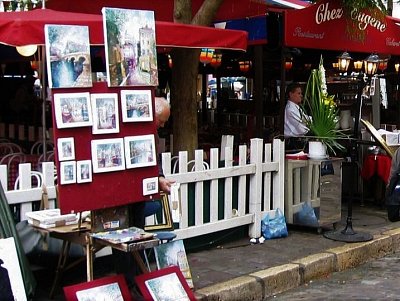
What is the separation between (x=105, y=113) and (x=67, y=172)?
467mm

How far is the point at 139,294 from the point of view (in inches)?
178

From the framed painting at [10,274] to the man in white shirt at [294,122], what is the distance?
4299 millimetres

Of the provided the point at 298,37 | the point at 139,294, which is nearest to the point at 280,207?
the point at 298,37

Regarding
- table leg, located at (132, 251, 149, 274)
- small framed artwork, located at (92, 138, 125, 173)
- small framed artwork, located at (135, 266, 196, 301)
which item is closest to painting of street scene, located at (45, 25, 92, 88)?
small framed artwork, located at (92, 138, 125, 173)

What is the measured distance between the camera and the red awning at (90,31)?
14.3ft

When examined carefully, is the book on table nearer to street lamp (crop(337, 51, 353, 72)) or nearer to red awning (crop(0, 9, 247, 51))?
red awning (crop(0, 9, 247, 51))

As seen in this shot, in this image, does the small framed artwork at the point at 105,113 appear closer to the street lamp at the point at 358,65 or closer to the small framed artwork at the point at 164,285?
the small framed artwork at the point at 164,285

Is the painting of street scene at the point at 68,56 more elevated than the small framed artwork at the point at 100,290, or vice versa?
the painting of street scene at the point at 68,56

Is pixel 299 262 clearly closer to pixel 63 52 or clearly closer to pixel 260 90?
pixel 260 90

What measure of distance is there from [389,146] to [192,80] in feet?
10.6

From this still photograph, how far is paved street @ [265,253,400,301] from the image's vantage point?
5.40 meters

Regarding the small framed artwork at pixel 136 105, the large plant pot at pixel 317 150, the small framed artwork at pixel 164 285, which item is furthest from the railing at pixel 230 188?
the small framed artwork at pixel 136 105

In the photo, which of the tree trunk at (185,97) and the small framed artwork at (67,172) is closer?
the small framed artwork at (67,172)

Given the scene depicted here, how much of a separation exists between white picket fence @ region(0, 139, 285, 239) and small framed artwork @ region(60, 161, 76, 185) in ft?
5.61
